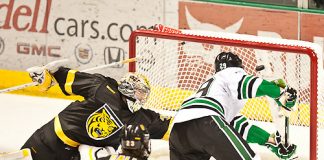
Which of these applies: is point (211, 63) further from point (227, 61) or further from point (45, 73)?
point (45, 73)

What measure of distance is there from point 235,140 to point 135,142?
849 millimetres

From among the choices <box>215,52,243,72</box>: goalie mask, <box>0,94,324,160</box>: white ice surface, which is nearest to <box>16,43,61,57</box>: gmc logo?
<box>0,94,324,160</box>: white ice surface

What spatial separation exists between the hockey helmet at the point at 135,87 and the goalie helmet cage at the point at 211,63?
0.71 meters

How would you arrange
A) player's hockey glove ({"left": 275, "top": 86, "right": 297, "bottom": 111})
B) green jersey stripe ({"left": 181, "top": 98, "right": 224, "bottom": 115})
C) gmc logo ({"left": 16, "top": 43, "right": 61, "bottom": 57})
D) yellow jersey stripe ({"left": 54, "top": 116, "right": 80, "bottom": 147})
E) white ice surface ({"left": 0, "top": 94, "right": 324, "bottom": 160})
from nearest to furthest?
green jersey stripe ({"left": 181, "top": 98, "right": 224, "bottom": 115}) < player's hockey glove ({"left": 275, "top": 86, "right": 297, "bottom": 111}) < yellow jersey stripe ({"left": 54, "top": 116, "right": 80, "bottom": 147}) < white ice surface ({"left": 0, "top": 94, "right": 324, "bottom": 160}) < gmc logo ({"left": 16, "top": 43, "right": 61, "bottom": 57})

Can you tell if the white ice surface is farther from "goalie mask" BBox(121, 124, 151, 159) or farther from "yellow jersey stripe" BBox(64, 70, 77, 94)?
"goalie mask" BBox(121, 124, 151, 159)

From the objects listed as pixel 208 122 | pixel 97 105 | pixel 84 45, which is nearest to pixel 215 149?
pixel 208 122

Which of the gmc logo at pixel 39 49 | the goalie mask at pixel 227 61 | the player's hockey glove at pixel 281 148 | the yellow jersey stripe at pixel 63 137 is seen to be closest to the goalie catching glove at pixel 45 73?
the yellow jersey stripe at pixel 63 137

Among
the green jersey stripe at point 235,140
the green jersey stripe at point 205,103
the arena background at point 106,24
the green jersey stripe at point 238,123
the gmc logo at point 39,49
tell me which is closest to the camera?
the green jersey stripe at point 235,140

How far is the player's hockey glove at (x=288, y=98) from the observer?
774cm

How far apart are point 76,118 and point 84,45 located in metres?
2.56

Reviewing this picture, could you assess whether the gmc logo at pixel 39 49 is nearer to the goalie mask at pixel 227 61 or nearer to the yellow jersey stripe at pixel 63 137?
the yellow jersey stripe at pixel 63 137

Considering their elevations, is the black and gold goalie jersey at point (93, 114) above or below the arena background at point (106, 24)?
below

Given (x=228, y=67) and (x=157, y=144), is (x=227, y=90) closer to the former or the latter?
(x=228, y=67)

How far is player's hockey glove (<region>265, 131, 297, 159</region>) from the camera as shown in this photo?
26.5ft
